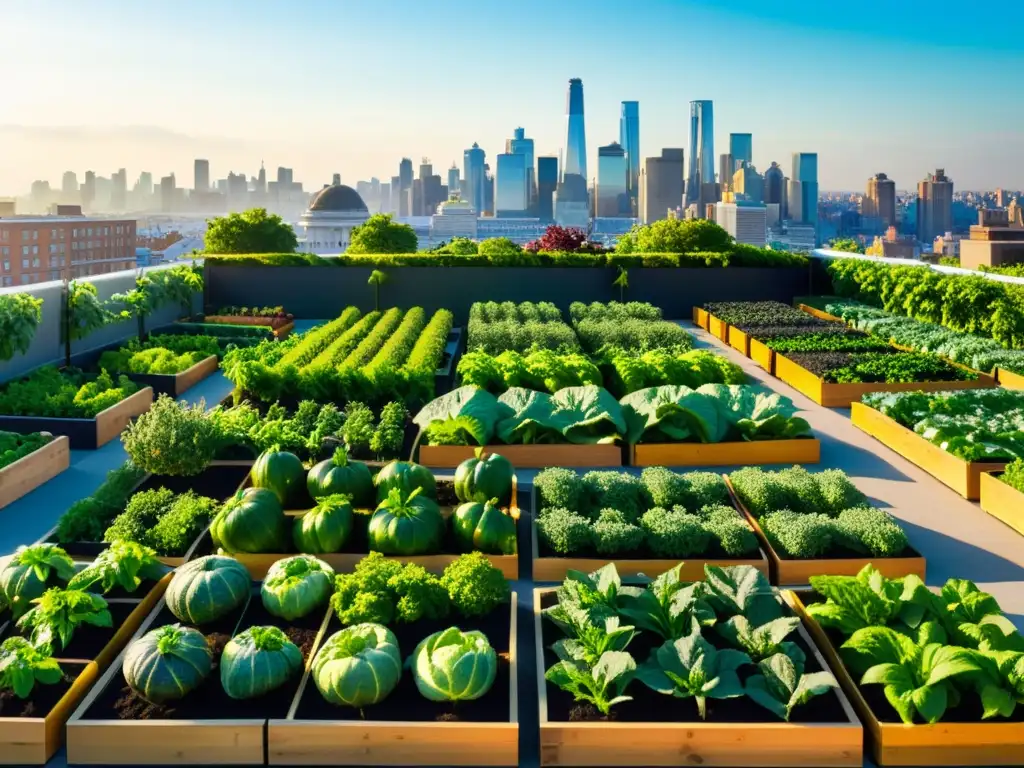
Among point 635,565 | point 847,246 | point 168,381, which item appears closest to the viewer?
point 635,565

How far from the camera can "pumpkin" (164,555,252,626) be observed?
4.32 meters

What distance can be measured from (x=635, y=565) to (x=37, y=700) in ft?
9.27

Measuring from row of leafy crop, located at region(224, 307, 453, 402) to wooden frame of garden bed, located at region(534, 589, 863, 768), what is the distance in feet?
16.8

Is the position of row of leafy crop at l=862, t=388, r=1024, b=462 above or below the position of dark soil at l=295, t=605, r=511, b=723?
above

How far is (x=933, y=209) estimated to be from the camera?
93812 mm

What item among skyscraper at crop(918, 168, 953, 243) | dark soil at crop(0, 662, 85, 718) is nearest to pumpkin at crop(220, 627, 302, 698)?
dark soil at crop(0, 662, 85, 718)

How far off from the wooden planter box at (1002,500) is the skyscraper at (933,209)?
92457 millimetres

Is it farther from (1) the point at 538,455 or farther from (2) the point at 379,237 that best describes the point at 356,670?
(2) the point at 379,237

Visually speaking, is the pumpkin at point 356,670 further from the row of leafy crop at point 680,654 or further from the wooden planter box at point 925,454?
the wooden planter box at point 925,454

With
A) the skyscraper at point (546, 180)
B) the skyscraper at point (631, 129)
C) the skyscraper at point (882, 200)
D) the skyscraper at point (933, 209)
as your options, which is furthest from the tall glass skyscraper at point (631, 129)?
the skyscraper at point (933, 209)

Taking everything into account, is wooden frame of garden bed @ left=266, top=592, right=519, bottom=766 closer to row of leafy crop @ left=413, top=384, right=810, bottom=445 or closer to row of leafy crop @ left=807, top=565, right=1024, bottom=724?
row of leafy crop @ left=807, top=565, right=1024, bottom=724

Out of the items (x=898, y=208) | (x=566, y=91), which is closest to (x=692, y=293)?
(x=898, y=208)

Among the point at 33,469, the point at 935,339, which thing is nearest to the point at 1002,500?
the point at 935,339

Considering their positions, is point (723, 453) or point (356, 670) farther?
point (723, 453)
